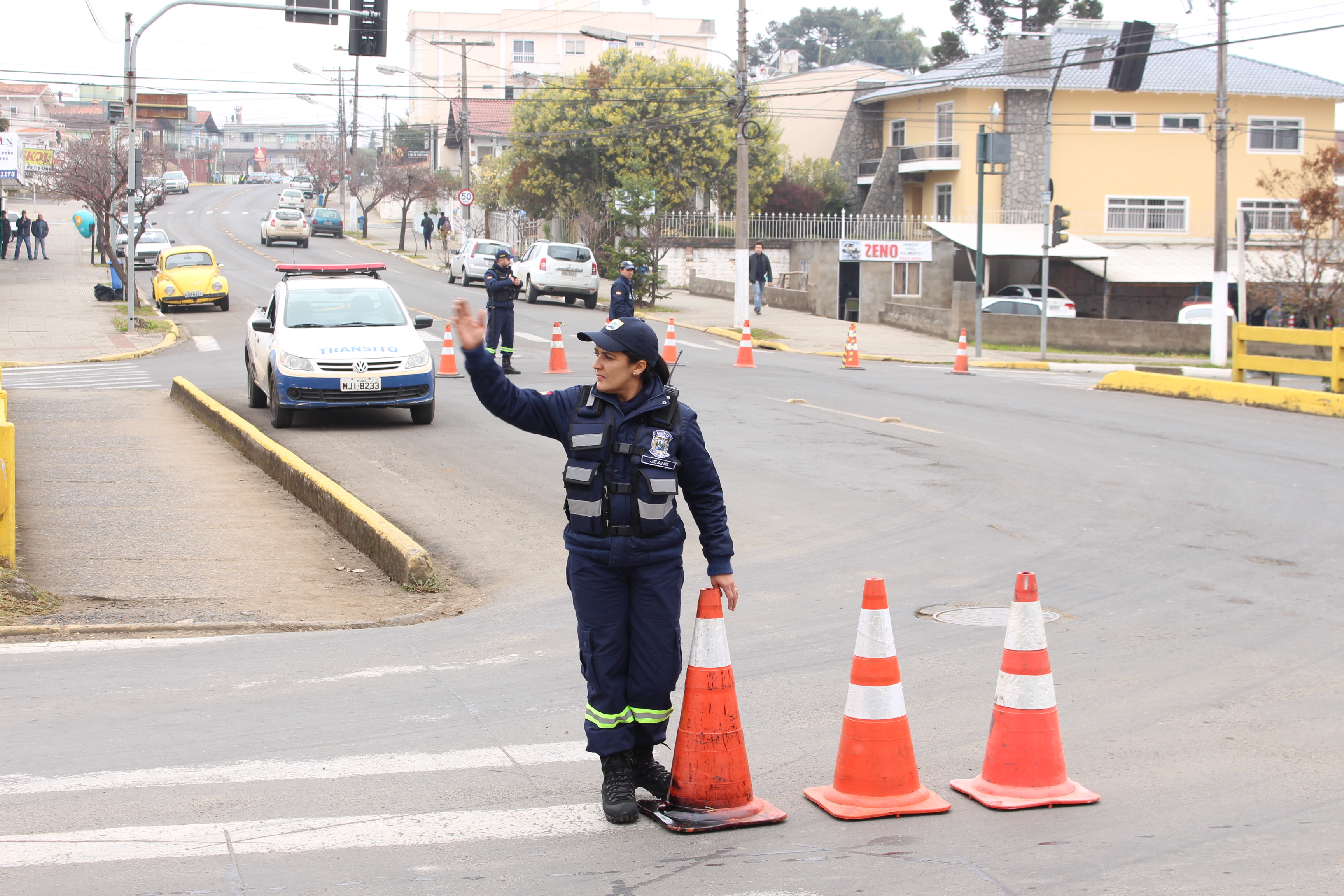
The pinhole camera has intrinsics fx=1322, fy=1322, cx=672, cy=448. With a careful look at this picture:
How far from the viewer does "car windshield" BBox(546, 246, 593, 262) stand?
37.2 metres

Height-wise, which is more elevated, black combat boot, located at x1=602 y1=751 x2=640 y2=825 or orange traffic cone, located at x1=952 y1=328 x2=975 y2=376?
orange traffic cone, located at x1=952 y1=328 x2=975 y2=376

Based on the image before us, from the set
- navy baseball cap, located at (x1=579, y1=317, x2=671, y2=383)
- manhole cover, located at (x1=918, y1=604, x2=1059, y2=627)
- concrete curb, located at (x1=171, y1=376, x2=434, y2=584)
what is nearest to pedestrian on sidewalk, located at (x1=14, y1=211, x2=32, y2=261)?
concrete curb, located at (x1=171, y1=376, x2=434, y2=584)

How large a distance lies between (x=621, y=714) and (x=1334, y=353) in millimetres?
16968

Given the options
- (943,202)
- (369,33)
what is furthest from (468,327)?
(943,202)

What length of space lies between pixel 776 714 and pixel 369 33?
24779mm

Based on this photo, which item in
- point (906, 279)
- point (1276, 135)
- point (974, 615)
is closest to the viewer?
point (974, 615)

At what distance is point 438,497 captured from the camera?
11.1 meters

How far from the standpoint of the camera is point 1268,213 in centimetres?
4975

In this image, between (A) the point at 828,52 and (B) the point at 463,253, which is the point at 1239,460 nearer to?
(B) the point at 463,253

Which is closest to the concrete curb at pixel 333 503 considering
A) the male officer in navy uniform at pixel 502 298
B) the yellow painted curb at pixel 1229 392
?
the male officer in navy uniform at pixel 502 298

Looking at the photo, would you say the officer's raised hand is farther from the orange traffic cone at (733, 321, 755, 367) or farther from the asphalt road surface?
the orange traffic cone at (733, 321, 755, 367)

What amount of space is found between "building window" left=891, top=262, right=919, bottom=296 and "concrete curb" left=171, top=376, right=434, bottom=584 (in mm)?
28724

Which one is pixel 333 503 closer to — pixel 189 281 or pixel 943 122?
pixel 189 281

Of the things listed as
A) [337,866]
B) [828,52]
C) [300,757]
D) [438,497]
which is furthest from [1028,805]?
[828,52]
